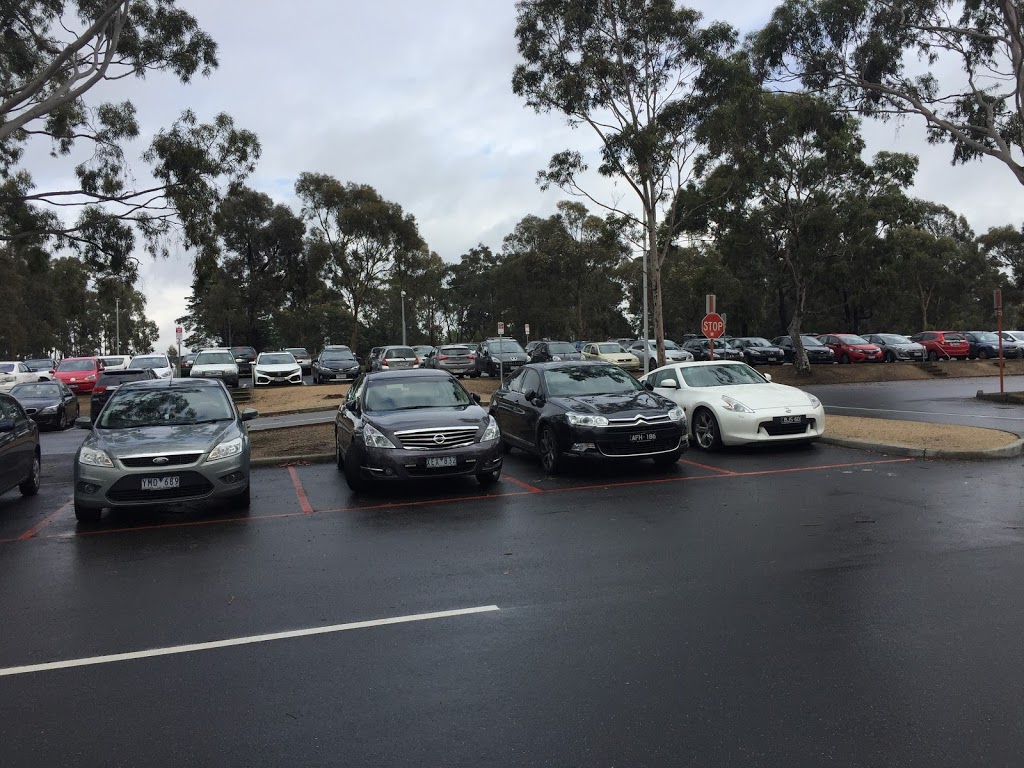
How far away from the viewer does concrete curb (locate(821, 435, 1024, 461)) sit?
11.3m

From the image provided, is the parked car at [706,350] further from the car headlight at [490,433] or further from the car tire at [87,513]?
the car tire at [87,513]

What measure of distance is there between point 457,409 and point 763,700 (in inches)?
283

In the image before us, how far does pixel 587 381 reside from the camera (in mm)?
12297

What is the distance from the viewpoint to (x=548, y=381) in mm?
12227

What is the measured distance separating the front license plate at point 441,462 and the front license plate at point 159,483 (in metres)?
2.80

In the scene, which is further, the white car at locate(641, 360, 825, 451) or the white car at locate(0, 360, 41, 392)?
the white car at locate(0, 360, 41, 392)

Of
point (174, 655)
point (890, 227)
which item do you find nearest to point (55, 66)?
point (174, 655)

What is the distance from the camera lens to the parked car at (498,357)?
35.8m

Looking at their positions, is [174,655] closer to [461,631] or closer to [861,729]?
[461,631]

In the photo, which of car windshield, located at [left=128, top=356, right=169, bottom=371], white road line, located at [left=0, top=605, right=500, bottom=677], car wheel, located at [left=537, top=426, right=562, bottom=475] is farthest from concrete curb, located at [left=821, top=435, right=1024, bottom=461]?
car windshield, located at [left=128, top=356, right=169, bottom=371]

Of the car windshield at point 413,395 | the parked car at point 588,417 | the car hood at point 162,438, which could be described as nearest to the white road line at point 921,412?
the parked car at point 588,417

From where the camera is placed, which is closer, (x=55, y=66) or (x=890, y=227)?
(x=55, y=66)

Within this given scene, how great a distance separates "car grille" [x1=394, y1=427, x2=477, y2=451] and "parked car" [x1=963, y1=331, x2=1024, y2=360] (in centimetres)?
4170

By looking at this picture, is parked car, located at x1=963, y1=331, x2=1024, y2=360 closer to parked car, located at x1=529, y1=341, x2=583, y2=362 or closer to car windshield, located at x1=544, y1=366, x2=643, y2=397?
parked car, located at x1=529, y1=341, x2=583, y2=362
